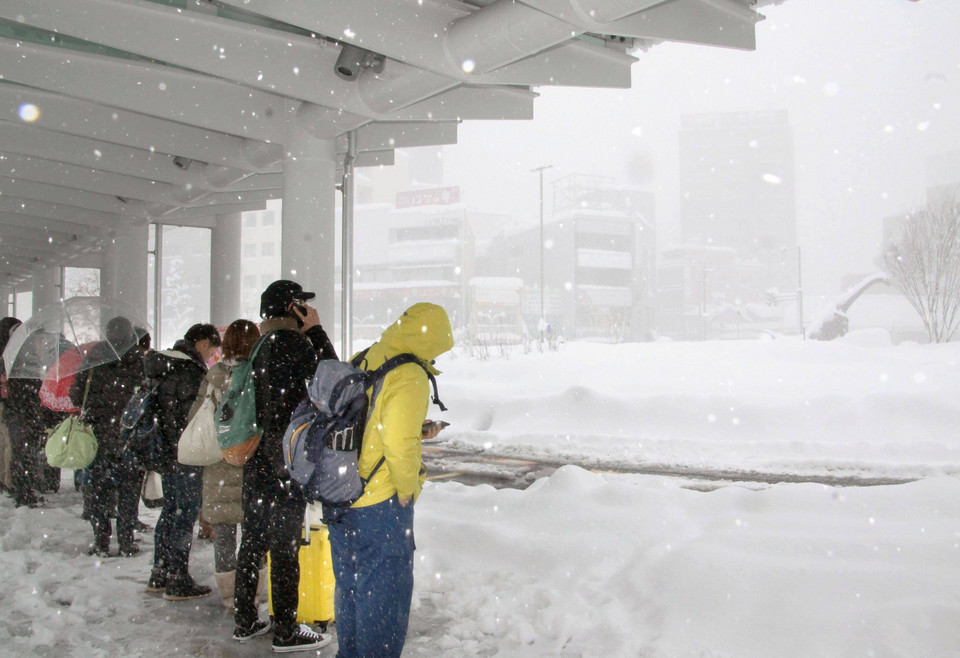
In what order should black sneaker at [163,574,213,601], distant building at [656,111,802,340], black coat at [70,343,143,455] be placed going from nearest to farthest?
black sneaker at [163,574,213,601]
black coat at [70,343,143,455]
distant building at [656,111,802,340]

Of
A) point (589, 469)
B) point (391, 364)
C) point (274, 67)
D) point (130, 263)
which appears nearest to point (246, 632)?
point (391, 364)

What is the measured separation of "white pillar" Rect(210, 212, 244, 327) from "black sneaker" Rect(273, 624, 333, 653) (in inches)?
541

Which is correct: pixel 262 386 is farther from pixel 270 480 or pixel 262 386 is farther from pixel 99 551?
pixel 99 551

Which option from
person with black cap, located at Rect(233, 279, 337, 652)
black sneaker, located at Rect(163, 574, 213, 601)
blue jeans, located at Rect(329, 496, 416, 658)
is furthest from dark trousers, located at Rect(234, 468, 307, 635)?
black sneaker, located at Rect(163, 574, 213, 601)

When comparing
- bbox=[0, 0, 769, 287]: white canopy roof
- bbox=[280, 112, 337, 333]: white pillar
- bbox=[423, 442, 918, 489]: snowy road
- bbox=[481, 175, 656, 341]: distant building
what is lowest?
bbox=[423, 442, 918, 489]: snowy road

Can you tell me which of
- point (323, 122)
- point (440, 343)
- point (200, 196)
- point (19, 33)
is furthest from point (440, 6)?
point (200, 196)

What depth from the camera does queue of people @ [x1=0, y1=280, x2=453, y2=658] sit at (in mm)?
2945

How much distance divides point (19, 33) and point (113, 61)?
86 cm

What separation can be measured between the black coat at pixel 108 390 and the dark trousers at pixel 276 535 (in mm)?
2399

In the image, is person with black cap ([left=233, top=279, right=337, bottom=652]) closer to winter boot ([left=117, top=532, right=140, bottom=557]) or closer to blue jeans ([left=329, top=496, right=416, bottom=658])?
blue jeans ([left=329, top=496, right=416, bottom=658])

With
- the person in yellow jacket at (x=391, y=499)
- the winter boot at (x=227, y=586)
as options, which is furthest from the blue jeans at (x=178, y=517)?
the person in yellow jacket at (x=391, y=499)

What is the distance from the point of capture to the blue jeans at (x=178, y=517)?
179 inches

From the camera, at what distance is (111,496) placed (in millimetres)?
5562

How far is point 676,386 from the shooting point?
17.5 meters
